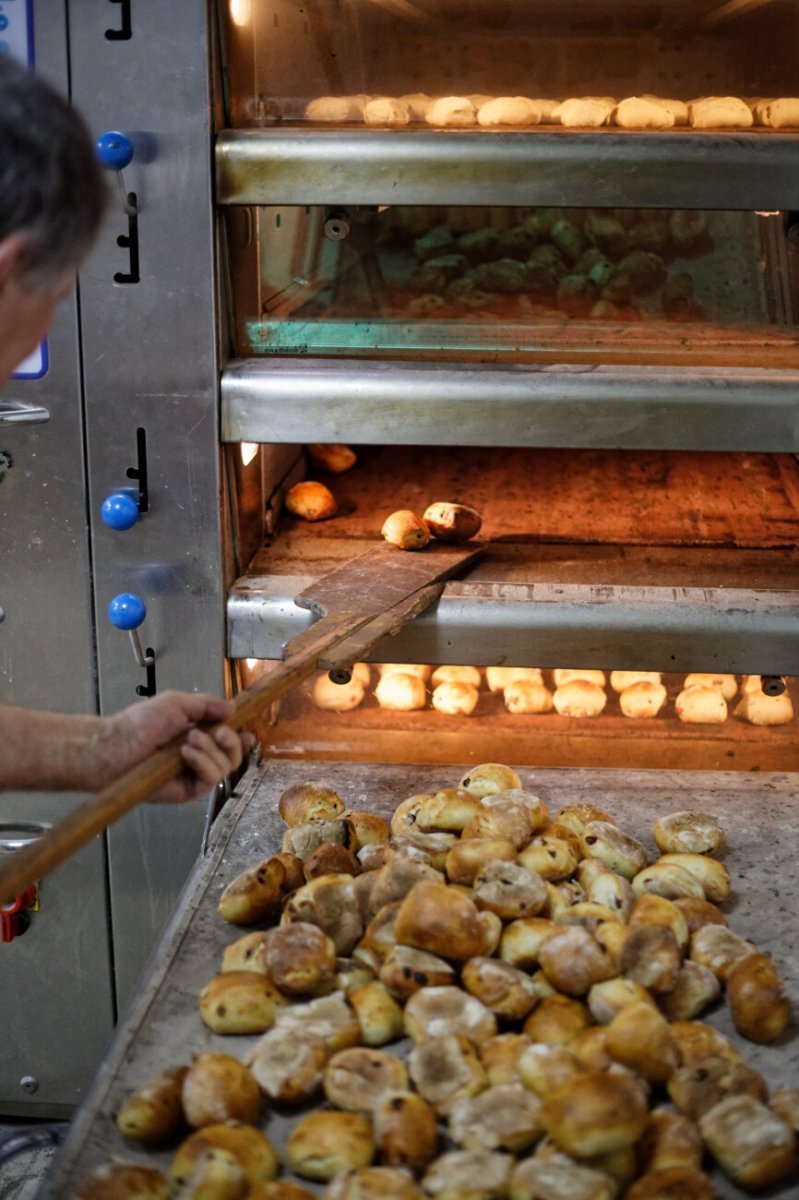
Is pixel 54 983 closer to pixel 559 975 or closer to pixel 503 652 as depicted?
pixel 503 652

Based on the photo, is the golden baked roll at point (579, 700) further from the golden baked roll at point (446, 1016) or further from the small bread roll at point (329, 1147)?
the small bread roll at point (329, 1147)

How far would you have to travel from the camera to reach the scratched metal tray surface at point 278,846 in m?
1.22

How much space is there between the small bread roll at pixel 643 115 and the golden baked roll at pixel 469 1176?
67.5 inches

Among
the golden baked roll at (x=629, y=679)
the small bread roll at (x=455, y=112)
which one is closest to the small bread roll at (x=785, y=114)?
the small bread roll at (x=455, y=112)

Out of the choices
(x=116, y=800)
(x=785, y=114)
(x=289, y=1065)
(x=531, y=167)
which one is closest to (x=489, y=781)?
(x=289, y=1065)

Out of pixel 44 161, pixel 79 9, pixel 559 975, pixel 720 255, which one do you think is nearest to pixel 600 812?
pixel 559 975

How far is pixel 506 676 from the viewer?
2.41 metres

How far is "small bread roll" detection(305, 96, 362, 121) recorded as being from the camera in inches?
82.1

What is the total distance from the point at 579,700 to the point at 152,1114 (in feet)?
4.33

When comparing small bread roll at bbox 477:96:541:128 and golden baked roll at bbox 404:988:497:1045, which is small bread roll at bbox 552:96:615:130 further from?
golden baked roll at bbox 404:988:497:1045

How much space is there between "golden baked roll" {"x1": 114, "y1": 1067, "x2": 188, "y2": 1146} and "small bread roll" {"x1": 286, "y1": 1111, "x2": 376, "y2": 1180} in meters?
0.13

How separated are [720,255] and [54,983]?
1979 mm

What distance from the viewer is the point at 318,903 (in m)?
1.48

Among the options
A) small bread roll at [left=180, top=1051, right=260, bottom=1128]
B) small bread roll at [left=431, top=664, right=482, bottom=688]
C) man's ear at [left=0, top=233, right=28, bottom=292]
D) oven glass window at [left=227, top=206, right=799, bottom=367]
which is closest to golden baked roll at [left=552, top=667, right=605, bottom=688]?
small bread roll at [left=431, top=664, right=482, bottom=688]
